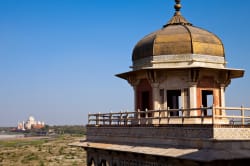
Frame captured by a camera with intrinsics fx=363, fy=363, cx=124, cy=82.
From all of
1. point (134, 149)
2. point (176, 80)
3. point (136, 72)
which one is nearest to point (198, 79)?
point (176, 80)

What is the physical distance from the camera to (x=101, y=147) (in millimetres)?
17469

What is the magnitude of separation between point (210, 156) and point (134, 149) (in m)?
4.59

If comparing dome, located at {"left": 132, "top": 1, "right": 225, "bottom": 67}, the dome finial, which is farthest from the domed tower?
the dome finial

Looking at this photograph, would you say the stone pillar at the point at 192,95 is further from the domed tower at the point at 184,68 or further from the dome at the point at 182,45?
the dome at the point at 182,45

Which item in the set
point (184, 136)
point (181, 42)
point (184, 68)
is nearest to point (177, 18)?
point (181, 42)

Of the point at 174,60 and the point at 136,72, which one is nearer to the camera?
the point at 174,60

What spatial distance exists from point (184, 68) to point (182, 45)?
1236 millimetres

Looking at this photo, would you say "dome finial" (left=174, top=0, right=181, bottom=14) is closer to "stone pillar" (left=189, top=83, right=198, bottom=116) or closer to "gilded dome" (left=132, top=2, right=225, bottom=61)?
"gilded dome" (left=132, top=2, right=225, bottom=61)

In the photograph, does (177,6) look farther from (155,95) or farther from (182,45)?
(155,95)

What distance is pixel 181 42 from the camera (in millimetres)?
17188

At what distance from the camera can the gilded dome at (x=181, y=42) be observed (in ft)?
56.3

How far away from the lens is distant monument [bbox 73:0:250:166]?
14164 mm

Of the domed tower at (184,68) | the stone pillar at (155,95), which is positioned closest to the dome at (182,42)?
the domed tower at (184,68)

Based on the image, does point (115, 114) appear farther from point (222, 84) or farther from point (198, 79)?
point (222, 84)
